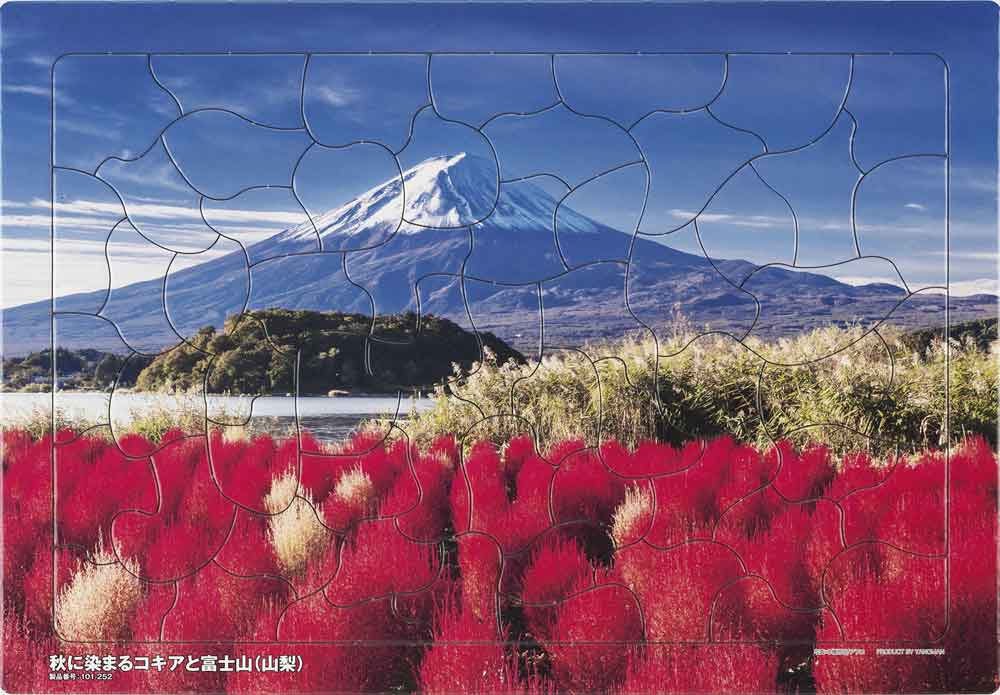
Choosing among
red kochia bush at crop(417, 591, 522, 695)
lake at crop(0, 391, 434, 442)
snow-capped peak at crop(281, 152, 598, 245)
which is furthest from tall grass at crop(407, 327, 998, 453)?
red kochia bush at crop(417, 591, 522, 695)

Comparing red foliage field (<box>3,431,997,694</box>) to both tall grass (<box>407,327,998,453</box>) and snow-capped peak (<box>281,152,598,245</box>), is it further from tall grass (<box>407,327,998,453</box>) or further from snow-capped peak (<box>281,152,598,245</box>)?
snow-capped peak (<box>281,152,598,245</box>)

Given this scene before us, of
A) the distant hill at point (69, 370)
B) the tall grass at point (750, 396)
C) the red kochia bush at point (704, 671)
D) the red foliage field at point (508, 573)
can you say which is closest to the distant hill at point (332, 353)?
the distant hill at point (69, 370)

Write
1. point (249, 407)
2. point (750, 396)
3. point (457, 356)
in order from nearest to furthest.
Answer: point (249, 407) → point (457, 356) → point (750, 396)

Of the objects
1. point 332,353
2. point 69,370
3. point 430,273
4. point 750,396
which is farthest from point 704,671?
point 69,370

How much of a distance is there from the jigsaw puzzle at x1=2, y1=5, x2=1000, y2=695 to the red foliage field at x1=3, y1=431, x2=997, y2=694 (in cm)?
2

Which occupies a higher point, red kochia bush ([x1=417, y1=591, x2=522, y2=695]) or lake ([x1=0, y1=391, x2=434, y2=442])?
lake ([x1=0, y1=391, x2=434, y2=442])

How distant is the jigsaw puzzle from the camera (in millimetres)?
3002

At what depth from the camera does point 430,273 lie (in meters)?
3.00

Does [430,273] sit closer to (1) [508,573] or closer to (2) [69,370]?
(1) [508,573]

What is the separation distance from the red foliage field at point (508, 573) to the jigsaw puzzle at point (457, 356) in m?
0.02

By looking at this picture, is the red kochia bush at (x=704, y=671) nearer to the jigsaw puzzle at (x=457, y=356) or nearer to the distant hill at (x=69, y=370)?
the jigsaw puzzle at (x=457, y=356)

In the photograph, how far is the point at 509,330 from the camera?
336 centimetres

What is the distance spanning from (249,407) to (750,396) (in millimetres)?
3358

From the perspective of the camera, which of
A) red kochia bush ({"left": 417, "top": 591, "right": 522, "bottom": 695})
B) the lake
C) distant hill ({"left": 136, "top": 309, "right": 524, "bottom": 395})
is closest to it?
red kochia bush ({"left": 417, "top": 591, "right": 522, "bottom": 695})
